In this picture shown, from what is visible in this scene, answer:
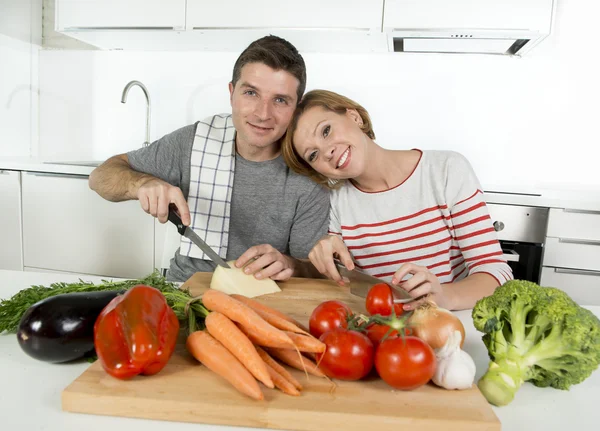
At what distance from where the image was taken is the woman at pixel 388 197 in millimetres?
1457

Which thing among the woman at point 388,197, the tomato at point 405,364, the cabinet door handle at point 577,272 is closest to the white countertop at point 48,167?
the woman at point 388,197

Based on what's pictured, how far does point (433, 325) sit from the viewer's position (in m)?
0.84

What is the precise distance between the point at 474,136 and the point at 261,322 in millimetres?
2354

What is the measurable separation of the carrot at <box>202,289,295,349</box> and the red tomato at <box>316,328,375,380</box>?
0.20 ft

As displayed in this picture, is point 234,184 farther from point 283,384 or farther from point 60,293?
point 283,384

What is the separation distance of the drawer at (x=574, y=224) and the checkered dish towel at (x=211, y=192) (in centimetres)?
145

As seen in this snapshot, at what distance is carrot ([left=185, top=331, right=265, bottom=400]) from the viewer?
71 cm

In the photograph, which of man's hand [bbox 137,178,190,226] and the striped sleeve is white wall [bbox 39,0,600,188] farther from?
man's hand [bbox 137,178,190,226]

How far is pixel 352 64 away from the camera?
288 cm

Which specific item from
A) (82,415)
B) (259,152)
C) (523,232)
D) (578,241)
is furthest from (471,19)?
(82,415)

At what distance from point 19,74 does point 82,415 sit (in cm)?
300

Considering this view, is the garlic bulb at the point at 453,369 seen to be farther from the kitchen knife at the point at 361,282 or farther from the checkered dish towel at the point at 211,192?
the checkered dish towel at the point at 211,192

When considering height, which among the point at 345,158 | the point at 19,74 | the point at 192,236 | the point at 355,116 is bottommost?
the point at 192,236

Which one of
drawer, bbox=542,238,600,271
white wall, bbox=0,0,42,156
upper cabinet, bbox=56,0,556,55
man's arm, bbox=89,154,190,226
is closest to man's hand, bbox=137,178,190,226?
man's arm, bbox=89,154,190,226
